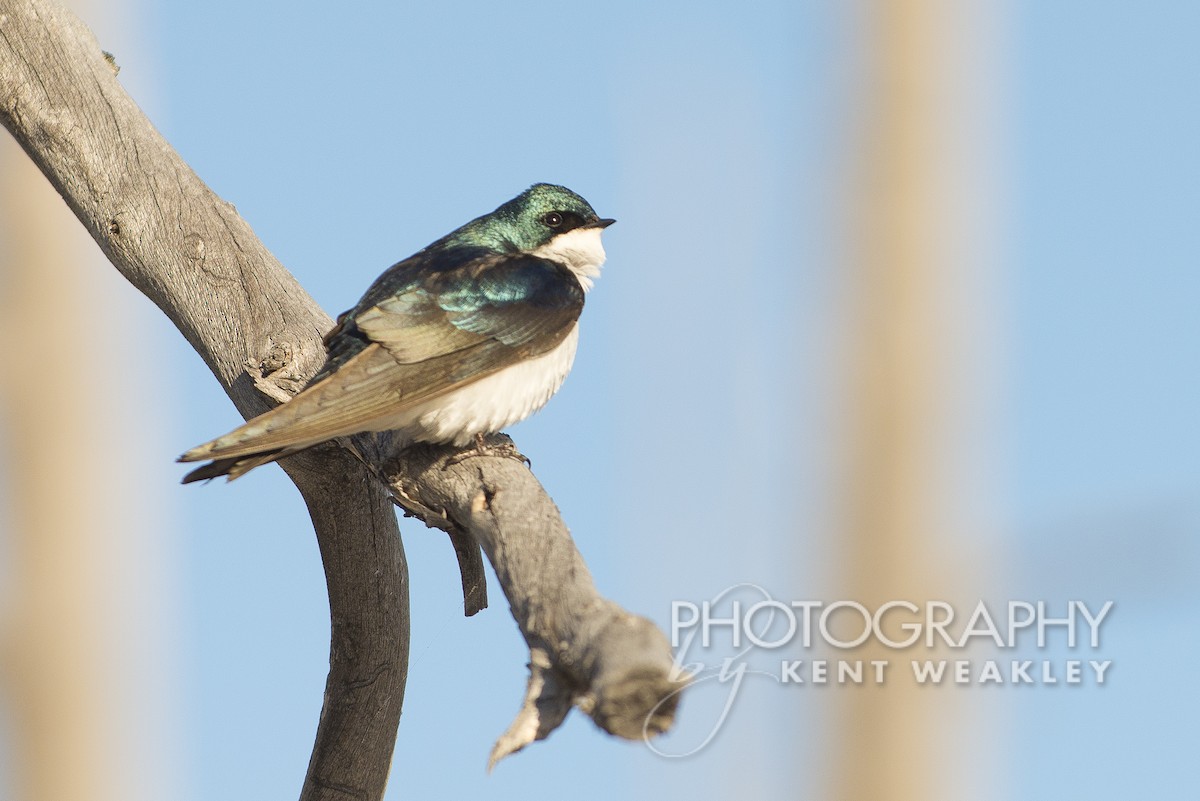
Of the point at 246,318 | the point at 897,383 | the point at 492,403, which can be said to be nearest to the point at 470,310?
the point at 492,403

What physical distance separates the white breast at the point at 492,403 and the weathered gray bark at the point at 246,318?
0.24ft

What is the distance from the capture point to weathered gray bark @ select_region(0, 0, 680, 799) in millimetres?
3777

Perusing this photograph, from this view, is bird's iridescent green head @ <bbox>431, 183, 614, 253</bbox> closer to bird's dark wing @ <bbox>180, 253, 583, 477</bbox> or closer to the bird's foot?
bird's dark wing @ <bbox>180, 253, 583, 477</bbox>

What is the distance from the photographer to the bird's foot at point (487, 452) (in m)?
3.72

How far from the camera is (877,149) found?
206 cm

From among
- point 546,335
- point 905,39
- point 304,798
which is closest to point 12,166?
point 546,335

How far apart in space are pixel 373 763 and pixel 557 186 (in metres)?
1.98

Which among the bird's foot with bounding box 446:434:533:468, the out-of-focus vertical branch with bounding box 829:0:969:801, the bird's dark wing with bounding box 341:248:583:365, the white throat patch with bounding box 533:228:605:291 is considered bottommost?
the out-of-focus vertical branch with bounding box 829:0:969:801

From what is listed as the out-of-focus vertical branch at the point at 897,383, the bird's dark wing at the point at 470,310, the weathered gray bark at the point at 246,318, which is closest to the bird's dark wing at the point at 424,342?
the bird's dark wing at the point at 470,310

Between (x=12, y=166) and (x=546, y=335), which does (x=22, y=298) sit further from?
(x=546, y=335)

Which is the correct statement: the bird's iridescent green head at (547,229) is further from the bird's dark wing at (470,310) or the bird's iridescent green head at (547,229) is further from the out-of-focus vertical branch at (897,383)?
the out-of-focus vertical branch at (897,383)

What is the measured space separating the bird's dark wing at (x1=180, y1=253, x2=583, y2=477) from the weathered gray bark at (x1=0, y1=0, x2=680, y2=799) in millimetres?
175

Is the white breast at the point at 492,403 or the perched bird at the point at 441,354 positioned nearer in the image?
the perched bird at the point at 441,354

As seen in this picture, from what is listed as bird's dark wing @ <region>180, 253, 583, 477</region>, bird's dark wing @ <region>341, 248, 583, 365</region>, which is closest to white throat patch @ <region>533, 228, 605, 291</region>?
bird's dark wing @ <region>180, 253, 583, 477</region>
